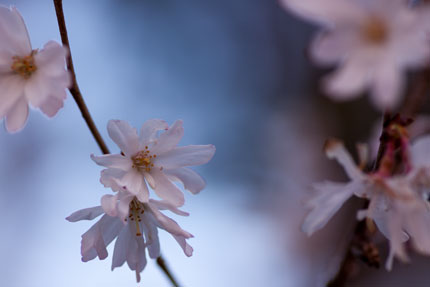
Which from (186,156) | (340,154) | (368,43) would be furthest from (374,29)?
(186,156)

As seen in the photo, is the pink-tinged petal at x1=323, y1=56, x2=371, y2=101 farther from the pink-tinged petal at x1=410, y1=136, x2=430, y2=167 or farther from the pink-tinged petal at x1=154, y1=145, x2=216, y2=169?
the pink-tinged petal at x1=154, y1=145, x2=216, y2=169

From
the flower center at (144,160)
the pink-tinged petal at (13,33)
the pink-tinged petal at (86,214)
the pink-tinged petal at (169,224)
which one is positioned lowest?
the pink-tinged petal at (169,224)

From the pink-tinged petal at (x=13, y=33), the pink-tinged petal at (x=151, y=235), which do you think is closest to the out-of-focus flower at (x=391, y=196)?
the pink-tinged petal at (x=151, y=235)

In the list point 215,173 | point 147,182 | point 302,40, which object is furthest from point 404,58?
point 302,40

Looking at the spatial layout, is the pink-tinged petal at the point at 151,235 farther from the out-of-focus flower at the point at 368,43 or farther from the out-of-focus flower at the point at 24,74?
the out-of-focus flower at the point at 368,43

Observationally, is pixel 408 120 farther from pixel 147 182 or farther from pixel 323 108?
pixel 323 108
